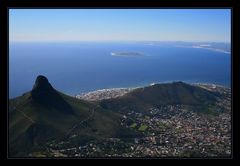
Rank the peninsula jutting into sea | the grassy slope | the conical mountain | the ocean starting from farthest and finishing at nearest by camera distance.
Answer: the ocean < the grassy slope < the conical mountain < the peninsula jutting into sea

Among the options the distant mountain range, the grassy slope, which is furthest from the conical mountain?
the grassy slope

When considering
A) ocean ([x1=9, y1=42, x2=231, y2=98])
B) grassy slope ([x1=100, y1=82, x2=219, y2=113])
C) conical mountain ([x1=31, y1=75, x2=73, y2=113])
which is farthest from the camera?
ocean ([x1=9, y1=42, x2=231, y2=98])

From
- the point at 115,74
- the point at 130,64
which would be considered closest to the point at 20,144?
the point at 115,74

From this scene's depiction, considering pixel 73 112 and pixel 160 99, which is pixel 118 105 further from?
pixel 73 112

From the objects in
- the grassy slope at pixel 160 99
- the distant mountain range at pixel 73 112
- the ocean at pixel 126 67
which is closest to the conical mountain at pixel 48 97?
the distant mountain range at pixel 73 112

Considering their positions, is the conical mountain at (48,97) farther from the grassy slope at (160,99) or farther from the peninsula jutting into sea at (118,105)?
the grassy slope at (160,99)

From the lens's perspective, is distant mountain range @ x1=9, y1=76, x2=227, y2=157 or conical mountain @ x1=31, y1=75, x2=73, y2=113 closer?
distant mountain range @ x1=9, y1=76, x2=227, y2=157

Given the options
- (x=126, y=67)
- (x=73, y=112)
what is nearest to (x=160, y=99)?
(x=73, y=112)

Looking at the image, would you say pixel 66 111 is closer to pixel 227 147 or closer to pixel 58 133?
pixel 58 133

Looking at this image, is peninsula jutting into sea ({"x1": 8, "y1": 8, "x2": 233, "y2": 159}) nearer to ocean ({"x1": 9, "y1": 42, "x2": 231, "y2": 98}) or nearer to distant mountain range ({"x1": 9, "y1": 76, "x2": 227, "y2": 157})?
distant mountain range ({"x1": 9, "y1": 76, "x2": 227, "y2": 157})
